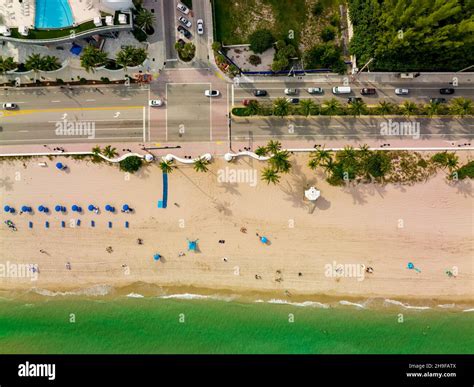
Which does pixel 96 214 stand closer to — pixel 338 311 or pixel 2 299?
pixel 2 299

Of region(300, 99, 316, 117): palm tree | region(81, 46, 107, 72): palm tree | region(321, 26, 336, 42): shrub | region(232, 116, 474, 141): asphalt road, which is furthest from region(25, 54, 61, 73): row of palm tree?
region(321, 26, 336, 42): shrub

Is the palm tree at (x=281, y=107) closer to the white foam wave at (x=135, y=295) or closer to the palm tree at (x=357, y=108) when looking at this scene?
the palm tree at (x=357, y=108)

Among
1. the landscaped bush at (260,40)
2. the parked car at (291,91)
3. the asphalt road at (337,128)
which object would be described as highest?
the landscaped bush at (260,40)

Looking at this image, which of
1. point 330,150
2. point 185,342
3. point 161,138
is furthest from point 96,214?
point 330,150

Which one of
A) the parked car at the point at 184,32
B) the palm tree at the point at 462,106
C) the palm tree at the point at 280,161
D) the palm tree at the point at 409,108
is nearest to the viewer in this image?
the palm tree at the point at 462,106

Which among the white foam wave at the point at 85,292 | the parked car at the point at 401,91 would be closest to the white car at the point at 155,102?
the white foam wave at the point at 85,292

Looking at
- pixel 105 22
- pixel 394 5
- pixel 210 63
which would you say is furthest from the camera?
pixel 210 63
